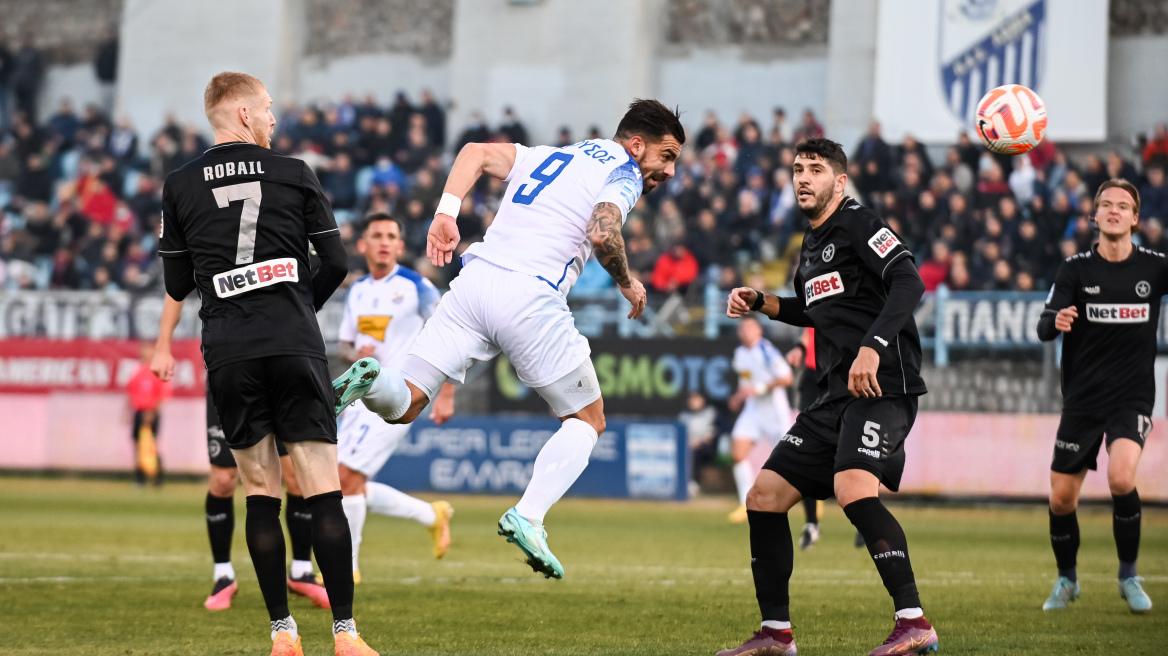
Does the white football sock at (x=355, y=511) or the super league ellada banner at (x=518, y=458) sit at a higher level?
the white football sock at (x=355, y=511)

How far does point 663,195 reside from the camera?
925 inches

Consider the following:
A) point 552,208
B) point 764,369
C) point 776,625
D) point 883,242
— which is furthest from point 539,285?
point 764,369

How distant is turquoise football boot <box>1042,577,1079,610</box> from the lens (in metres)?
8.24

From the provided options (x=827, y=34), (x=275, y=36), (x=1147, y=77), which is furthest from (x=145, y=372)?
(x=1147, y=77)

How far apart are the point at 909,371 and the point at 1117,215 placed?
2875 millimetres

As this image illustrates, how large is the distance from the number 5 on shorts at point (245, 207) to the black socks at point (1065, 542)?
547 centimetres

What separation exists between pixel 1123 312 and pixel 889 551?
11.3ft

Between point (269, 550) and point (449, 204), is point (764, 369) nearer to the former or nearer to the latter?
point (449, 204)

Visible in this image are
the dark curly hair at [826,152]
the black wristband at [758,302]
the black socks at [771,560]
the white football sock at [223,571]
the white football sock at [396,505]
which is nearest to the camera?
the black socks at [771,560]

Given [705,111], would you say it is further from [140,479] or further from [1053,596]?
[1053,596]

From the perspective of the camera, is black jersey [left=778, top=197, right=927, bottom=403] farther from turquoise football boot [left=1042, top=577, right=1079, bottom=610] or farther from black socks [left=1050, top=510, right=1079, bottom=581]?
black socks [left=1050, top=510, right=1079, bottom=581]

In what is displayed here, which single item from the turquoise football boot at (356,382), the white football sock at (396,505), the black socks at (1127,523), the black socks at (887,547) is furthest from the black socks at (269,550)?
the black socks at (1127,523)

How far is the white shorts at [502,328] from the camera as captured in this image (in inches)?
243

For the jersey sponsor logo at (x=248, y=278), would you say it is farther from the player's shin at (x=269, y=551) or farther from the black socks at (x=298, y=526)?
the black socks at (x=298, y=526)
